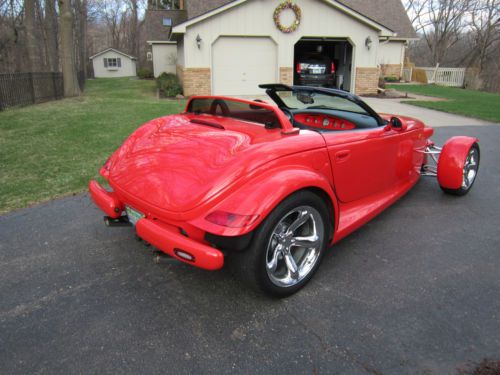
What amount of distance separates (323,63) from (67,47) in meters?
10.8

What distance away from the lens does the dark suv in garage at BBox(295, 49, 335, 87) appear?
16.2 m

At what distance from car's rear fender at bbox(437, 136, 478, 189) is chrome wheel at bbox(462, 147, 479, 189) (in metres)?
0.16

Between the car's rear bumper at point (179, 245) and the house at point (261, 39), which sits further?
the house at point (261, 39)

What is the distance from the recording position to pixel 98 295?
260 cm

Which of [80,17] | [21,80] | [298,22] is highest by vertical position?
[80,17]

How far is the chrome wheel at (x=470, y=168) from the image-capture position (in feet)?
14.7

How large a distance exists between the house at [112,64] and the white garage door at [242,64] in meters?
33.0

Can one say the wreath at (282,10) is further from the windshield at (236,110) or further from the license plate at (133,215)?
the license plate at (133,215)

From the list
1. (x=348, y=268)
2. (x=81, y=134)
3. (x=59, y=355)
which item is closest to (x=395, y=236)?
(x=348, y=268)

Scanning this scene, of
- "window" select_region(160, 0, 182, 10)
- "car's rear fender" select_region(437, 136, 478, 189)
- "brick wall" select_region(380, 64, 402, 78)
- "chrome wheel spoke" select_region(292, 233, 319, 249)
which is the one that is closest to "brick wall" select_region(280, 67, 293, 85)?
"brick wall" select_region(380, 64, 402, 78)

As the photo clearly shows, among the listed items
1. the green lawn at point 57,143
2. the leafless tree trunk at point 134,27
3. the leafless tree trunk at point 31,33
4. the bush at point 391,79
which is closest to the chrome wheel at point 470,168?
the green lawn at point 57,143

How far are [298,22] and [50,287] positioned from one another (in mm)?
15683

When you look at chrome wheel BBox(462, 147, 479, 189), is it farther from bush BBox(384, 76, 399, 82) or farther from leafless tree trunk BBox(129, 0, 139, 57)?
leafless tree trunk BBox(129, 0, 139, 57)

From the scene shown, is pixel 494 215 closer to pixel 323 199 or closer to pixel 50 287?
pixel 323 199
